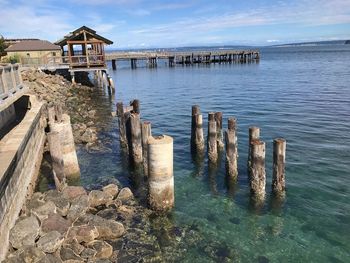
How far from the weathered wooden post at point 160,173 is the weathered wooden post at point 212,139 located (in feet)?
14.8

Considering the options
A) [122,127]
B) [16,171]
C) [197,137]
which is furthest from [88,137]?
[16,171]

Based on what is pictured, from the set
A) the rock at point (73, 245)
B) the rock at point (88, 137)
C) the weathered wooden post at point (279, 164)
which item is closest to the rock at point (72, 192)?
the rock at point (73, 245)

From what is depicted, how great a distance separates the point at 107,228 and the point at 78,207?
150 centimetres

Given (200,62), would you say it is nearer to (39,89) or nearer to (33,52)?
(33,52)

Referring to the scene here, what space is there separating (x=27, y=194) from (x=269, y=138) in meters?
14.1

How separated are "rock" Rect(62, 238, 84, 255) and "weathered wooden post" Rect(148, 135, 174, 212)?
3135 mm

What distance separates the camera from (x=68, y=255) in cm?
887

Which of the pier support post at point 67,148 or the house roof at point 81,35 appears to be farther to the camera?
the house roof at point 81,35

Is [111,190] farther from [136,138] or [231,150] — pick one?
[231,150]

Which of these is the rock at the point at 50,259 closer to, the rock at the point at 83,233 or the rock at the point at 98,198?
the rock at the point at 83,233

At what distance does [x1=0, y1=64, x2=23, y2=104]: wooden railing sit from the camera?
42.1 ft

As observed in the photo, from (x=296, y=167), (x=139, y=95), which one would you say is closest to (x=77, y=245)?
(x=296, y=167)

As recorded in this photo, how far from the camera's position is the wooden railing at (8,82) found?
12841 mm

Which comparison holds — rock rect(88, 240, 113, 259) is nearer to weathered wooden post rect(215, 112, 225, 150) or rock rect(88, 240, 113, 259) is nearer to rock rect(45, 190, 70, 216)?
rock rect(45, 190, 70, 216)
